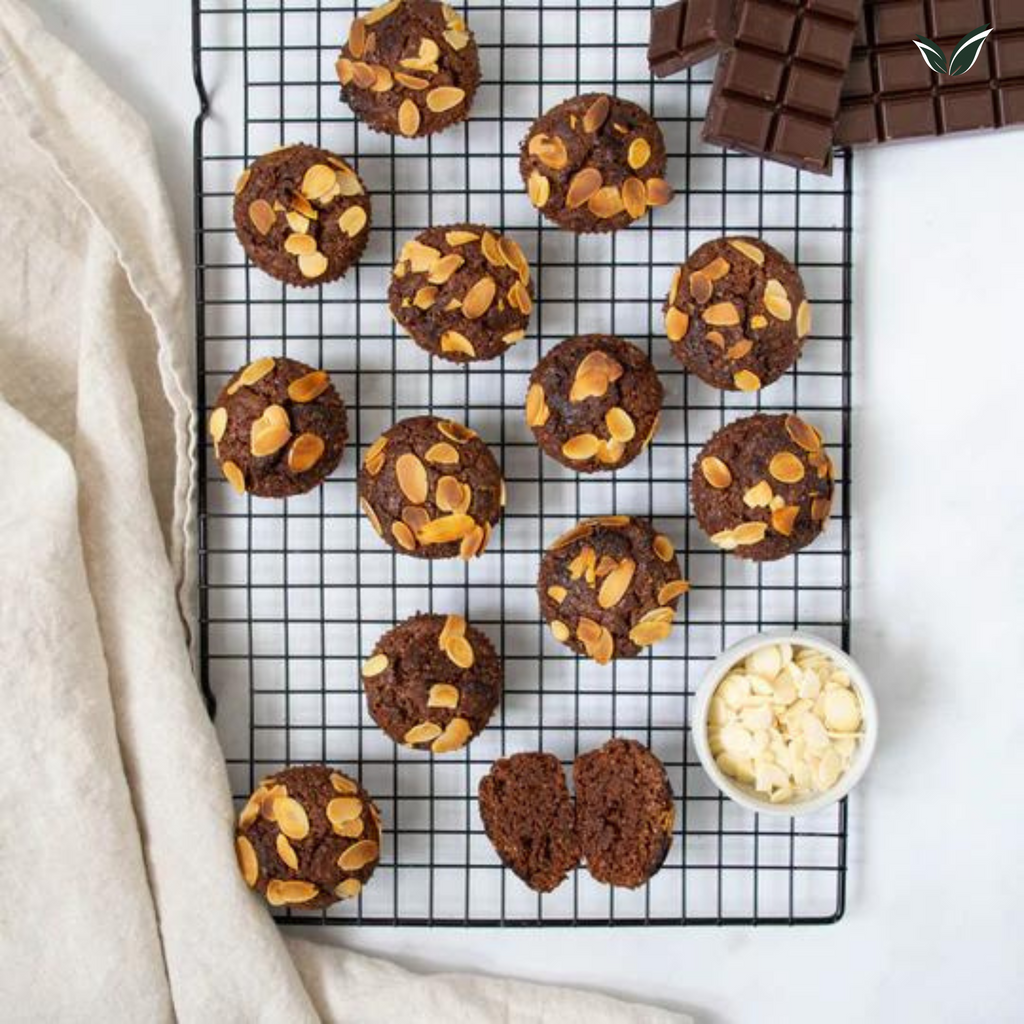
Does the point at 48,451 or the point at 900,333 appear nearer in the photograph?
the point at 48,451

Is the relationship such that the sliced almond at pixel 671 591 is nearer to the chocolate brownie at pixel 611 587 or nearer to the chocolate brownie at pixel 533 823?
the chocolate brownie at pixel 611 587

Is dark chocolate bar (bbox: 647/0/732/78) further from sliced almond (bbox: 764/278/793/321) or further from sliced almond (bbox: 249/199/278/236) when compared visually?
sliced almond (bbox: 249/199/278/236)

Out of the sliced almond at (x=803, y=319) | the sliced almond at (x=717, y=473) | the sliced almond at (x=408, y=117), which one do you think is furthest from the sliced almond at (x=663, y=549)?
the sliced almond at (x=408, y=117)

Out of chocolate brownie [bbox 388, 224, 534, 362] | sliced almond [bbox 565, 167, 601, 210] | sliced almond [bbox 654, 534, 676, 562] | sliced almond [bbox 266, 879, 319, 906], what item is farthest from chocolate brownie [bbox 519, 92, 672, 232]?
sliced almond [bbox 266, 879, 319, 906]

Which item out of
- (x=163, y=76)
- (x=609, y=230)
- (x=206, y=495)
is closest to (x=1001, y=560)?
(x=609, y=230)

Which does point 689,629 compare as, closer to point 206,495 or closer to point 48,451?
point 206,495

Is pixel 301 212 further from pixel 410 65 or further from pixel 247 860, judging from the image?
pixel 247 860

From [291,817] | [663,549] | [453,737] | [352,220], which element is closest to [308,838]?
[291,817]
